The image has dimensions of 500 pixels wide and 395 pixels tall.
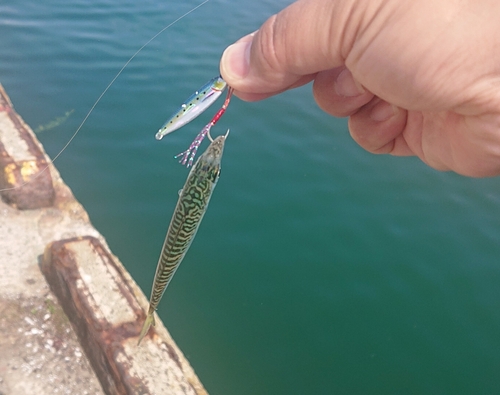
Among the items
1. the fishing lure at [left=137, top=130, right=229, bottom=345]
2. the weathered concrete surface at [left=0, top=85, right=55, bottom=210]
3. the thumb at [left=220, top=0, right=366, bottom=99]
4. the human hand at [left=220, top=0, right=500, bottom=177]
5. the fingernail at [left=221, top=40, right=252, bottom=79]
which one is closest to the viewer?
the human hand at [left=220, top=0, right=500, bottom=177]

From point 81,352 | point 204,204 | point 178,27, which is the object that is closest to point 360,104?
point 204,204

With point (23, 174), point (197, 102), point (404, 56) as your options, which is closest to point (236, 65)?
point (197, 102)

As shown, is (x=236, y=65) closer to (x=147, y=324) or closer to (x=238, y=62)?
(x=238, y=62)

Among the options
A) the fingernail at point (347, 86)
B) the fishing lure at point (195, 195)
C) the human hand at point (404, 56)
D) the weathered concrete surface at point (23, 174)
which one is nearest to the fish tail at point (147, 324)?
the fishing lure at point (195, 195)


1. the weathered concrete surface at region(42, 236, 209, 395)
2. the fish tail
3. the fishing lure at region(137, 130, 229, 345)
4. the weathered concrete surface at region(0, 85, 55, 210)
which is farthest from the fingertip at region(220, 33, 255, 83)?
the weathered concrete surface at region(0, 85, 55, 210)

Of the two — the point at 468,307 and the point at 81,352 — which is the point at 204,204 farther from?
the point at 468,307

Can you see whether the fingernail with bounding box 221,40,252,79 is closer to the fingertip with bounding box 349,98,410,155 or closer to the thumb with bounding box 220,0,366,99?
the thumb with bounding box 220,0,366,99
